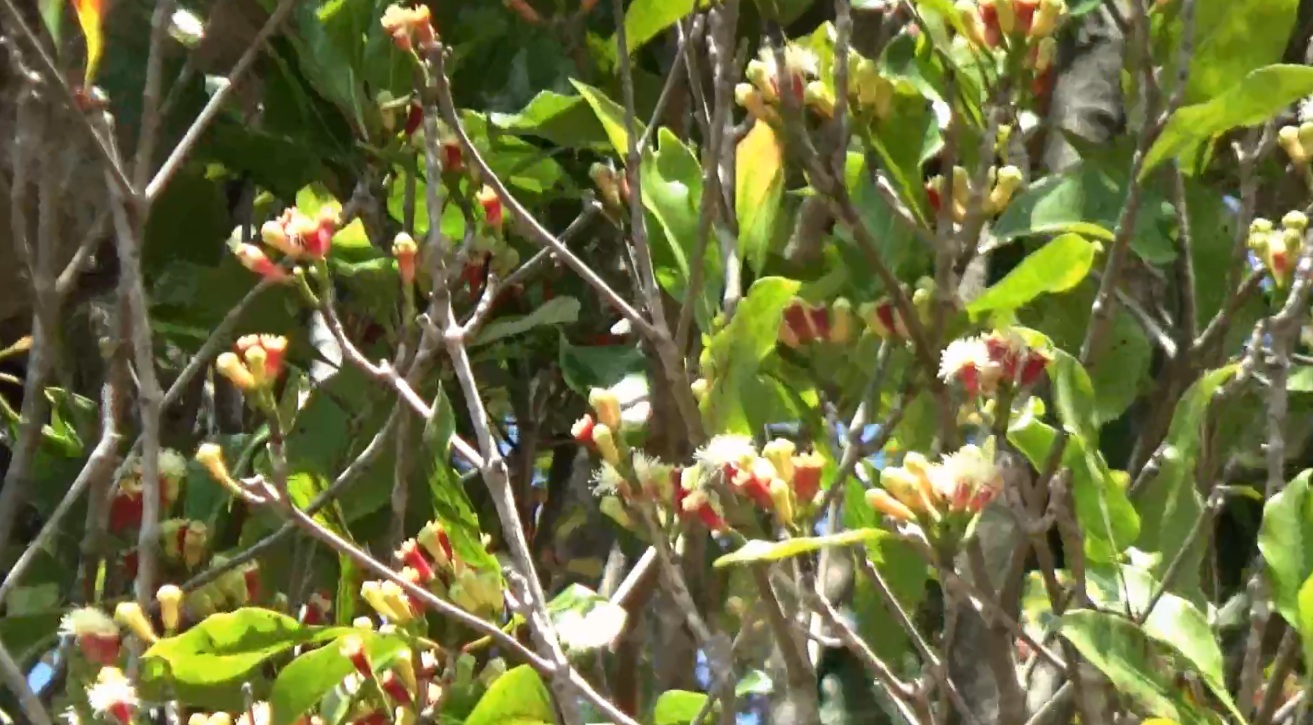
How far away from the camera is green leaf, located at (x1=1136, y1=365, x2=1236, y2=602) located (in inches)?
26.7

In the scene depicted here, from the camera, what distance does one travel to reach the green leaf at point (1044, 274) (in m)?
0.66

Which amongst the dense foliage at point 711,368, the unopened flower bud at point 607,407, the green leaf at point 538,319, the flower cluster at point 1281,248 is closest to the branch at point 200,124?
the dense foliage at point 711,368

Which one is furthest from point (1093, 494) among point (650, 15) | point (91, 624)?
point (91, 624)

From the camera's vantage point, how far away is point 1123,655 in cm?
65

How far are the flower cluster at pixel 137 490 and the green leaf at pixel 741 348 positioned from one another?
462 millimetres

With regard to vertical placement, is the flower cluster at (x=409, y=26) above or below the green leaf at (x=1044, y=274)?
above

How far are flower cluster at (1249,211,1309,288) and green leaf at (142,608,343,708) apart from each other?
0.55 metres

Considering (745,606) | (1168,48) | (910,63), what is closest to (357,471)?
(745,606)

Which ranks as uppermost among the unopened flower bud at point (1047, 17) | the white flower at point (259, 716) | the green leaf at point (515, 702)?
the unopened flower bud at point (1047, 17)

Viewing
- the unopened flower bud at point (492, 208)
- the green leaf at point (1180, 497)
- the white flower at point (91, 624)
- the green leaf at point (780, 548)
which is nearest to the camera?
the green leaf at point (780, 548)

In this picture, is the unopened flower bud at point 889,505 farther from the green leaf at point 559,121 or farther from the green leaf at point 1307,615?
the green leaf at point 559,121

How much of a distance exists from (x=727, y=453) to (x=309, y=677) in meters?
0.28

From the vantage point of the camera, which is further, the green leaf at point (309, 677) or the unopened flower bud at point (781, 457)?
the green leaf at point (309, 677)

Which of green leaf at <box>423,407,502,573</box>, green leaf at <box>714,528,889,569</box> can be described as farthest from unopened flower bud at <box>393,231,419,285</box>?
green leaf at <box>714,528,889,569</box>
